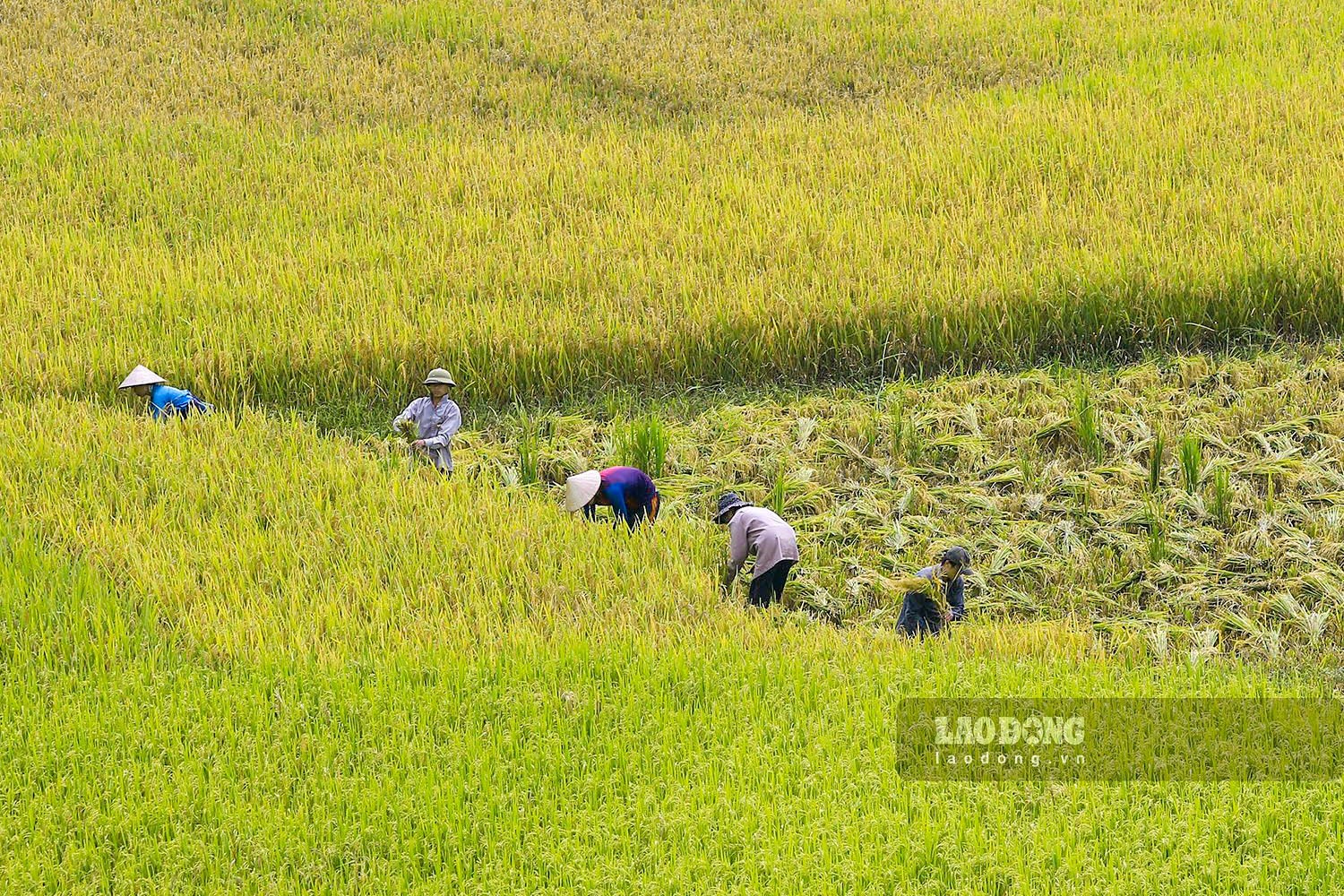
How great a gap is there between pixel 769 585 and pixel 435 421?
Result: 2372 millimetres

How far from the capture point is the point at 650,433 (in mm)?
7965

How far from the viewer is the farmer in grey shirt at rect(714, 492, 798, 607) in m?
6.42

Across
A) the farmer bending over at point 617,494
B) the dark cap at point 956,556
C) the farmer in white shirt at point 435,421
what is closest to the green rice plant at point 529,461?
the farmer in white shirt at point 435,421

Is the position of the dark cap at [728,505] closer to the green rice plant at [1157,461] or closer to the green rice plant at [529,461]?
the green rice plant at [529,461]

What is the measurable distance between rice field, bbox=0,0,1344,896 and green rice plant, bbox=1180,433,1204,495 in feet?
0.08

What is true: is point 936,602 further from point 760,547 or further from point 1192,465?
point 1192,465

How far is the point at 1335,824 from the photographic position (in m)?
4.62

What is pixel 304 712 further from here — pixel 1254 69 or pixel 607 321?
pixel 1254 69

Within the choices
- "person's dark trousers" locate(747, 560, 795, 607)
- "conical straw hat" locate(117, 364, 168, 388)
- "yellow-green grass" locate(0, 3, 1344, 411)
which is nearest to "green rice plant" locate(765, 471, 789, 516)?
"person's dark trousers" locate(747, 560, 795, 607)

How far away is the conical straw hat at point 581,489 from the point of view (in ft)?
22.9

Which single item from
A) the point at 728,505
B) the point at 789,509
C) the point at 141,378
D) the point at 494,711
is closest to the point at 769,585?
the point at 728,505

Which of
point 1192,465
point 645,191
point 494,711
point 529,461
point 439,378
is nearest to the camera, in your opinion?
point 494,711

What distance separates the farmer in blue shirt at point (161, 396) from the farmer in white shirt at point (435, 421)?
4.11 ft

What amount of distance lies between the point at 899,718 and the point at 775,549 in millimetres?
1304
